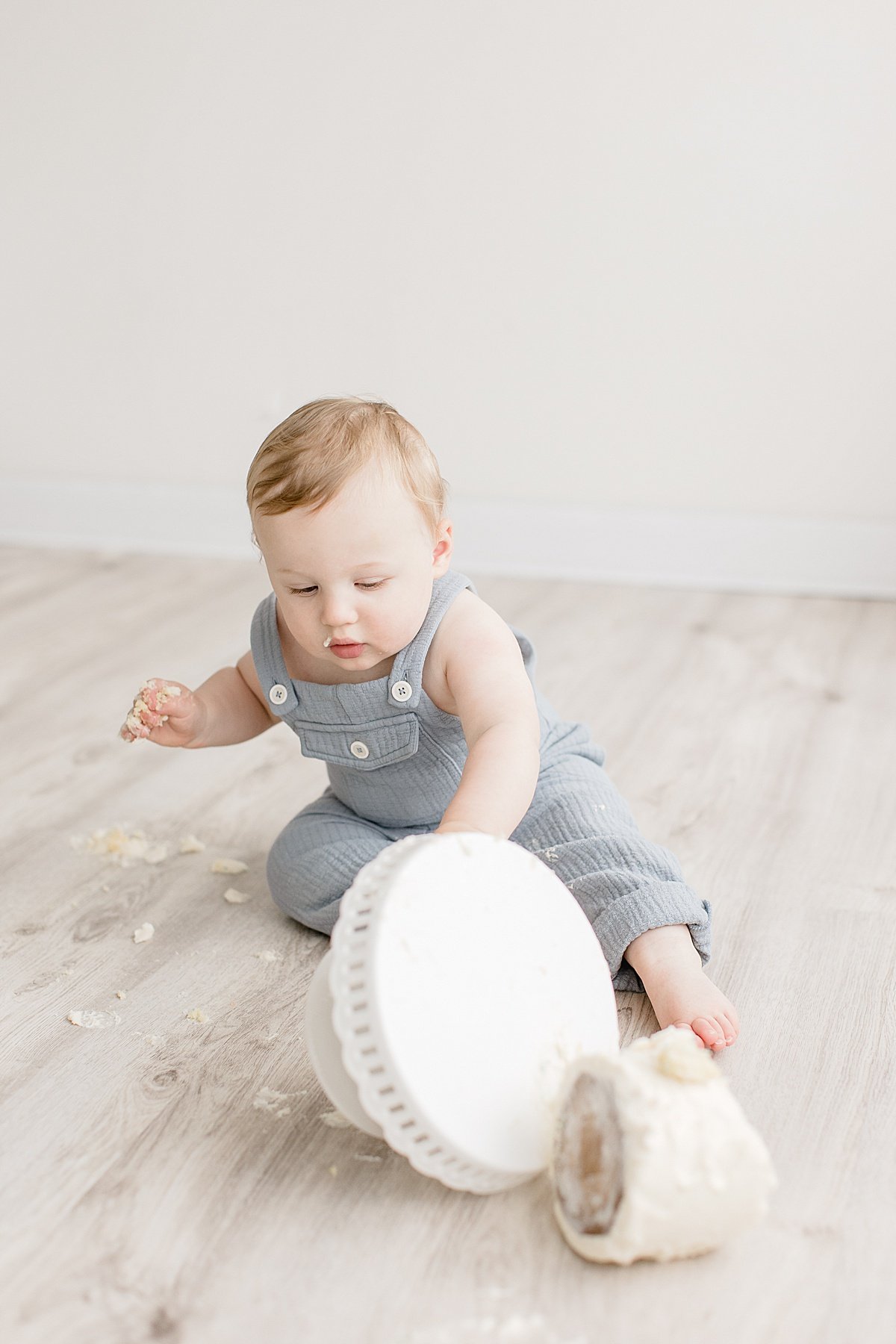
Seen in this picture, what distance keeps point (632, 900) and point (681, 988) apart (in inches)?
3.0

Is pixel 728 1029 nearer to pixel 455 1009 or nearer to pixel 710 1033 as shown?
pixel 710 1033

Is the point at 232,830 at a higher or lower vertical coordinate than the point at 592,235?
lower

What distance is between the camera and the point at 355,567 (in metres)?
0.90

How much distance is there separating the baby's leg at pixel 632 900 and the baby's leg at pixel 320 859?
0.13m

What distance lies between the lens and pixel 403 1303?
64cm

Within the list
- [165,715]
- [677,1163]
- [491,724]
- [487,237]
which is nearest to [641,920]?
[491,724]

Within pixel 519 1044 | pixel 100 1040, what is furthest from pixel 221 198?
pixel 519 1044

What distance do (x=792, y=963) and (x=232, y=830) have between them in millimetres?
557

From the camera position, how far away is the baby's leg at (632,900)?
0.89 m

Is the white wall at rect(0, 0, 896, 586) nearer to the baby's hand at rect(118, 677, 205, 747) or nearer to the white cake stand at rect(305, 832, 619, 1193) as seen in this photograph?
the baby's hand at rect(118, 677, 205, 747)

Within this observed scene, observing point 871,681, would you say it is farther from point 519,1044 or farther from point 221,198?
point 221,198

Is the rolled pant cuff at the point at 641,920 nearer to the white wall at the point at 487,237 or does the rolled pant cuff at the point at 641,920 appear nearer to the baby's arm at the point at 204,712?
the baby's arm at the point at 204,712

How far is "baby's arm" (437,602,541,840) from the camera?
2.74ft

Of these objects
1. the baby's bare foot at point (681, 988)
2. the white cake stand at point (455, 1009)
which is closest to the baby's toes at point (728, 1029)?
the baby's bare foot at point (681, 988)
